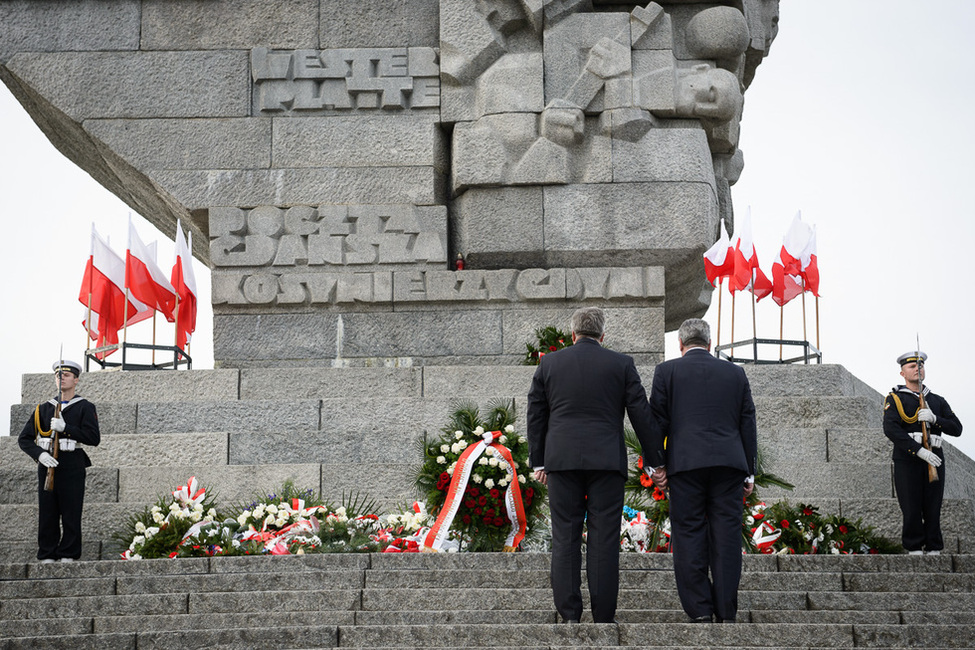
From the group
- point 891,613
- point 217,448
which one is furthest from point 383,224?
point 891,613

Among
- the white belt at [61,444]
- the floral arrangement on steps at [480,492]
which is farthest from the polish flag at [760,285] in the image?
the white belt at [61,444]

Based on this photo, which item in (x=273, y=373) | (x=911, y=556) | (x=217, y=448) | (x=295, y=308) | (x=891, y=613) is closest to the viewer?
(x=891, y=613)

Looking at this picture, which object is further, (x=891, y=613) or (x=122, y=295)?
(x=122, y=295)

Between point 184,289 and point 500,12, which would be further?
point 500,12

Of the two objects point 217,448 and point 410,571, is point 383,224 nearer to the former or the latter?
point 217,448

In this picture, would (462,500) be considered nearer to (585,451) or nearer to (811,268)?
(585,451)

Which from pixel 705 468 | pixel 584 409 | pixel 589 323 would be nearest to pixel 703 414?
pixel 705 468

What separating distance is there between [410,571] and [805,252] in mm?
7810

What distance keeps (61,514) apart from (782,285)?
8170 millimetres

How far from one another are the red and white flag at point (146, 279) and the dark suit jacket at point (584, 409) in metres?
7.42

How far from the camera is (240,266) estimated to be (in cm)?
1480

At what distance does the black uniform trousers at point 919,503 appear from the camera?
10117 mm

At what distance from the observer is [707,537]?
7867mm

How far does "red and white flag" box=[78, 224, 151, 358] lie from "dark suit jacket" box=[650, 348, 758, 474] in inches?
303
